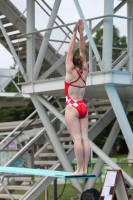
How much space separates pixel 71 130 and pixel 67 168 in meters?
8.87

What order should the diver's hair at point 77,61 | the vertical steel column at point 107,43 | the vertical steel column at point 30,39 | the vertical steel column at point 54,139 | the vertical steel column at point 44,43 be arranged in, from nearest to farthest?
the diver's hair at point 77,61
the vertical steel column at point 107,43
the vertical steel column at point 44,43
the vertical steel column at point 30,39
the vertical steel column at point 54,139

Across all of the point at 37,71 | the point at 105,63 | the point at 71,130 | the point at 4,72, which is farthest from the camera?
the point at 4,72

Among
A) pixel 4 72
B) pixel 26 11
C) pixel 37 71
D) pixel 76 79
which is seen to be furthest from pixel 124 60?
pixel 4 72

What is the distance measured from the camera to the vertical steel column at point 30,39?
2109 cm

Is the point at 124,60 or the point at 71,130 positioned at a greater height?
the point at 124,60

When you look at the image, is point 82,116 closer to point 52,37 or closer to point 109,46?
point 109,46

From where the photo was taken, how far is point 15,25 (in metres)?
23.7

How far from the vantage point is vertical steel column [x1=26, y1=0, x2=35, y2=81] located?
2109 cm

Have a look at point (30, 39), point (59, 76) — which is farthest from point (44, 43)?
point (59, 76)

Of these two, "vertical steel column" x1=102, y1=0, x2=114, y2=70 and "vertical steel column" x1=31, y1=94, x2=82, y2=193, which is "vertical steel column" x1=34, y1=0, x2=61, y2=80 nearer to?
"vertical steel column" x1=31, y1=94, x2=82, y2=193

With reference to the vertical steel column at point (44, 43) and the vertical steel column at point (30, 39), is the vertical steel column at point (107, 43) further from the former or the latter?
the vertical steel column at point (30, 39)

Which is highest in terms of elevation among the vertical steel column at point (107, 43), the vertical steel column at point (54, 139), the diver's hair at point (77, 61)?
the vertical steel column at point (107, 43)

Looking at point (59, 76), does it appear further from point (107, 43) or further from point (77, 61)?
point (77, 61)

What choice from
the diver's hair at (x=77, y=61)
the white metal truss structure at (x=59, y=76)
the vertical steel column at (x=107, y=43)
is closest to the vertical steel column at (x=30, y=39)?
the white metal truss structure at (x=59, y=76)
